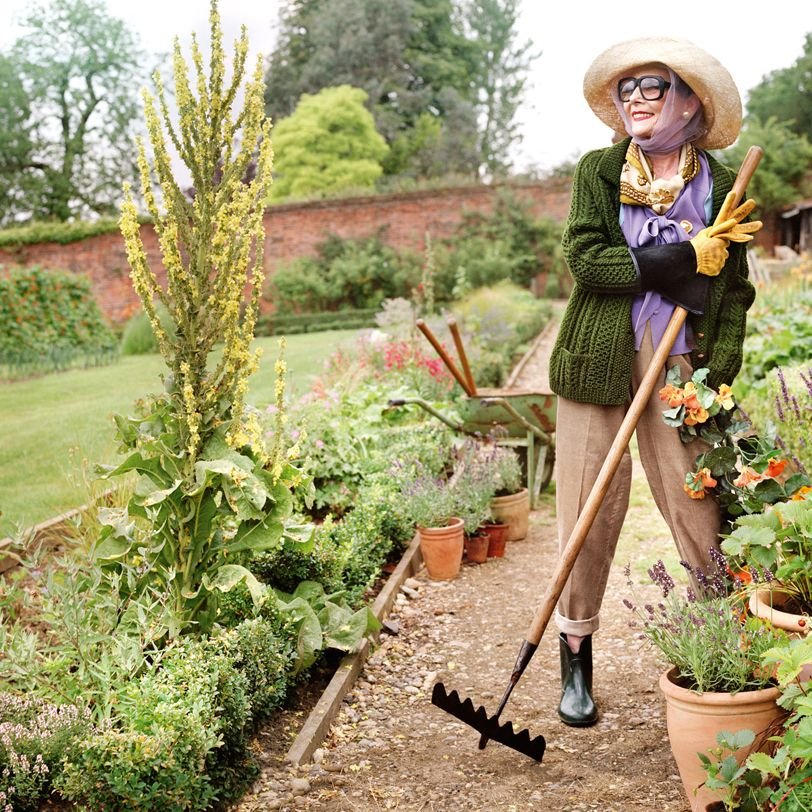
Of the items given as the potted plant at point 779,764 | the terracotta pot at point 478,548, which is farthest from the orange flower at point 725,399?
the terracotta pot at point 478,548

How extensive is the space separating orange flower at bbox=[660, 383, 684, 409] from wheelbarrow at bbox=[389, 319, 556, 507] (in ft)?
9.64

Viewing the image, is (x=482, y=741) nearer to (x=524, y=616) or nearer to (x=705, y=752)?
(x=705, y=752)

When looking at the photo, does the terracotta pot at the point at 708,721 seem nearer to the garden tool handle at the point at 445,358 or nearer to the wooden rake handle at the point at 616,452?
the wooden rake handle at the point at 616,452

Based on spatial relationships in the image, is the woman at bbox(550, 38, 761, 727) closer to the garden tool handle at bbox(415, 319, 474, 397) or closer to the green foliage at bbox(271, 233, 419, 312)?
the garden tool handle at bbox(415, 319, 474, 397)

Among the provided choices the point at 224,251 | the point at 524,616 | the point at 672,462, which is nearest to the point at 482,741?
the point at 672,462

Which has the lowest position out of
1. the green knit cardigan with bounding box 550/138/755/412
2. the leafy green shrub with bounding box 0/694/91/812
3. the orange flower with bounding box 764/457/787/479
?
the leafy green shrub with bounding box 0/694/91/812

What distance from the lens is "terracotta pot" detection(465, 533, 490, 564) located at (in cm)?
561

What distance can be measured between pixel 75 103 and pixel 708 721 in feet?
89.9

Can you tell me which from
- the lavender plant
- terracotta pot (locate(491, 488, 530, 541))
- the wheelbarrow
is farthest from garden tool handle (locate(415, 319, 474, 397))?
the lavender plant

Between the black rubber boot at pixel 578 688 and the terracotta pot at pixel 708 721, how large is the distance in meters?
0.75

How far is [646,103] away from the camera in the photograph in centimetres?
316

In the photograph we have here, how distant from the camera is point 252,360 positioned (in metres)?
3.48

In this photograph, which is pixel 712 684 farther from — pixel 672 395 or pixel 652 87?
pixel 652 87

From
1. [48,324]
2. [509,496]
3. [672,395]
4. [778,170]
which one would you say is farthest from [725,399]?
[778,170]
